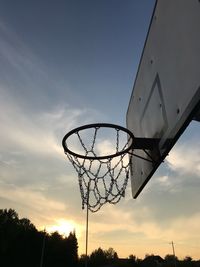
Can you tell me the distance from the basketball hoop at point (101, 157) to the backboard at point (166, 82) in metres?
0.39

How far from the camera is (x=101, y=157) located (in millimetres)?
4398

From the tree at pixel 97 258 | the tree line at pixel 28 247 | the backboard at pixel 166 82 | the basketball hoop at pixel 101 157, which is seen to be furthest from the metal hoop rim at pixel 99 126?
the tree at pixel 97 258

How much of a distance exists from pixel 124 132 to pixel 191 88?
5.67 ft

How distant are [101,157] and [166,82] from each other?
4.92 feet

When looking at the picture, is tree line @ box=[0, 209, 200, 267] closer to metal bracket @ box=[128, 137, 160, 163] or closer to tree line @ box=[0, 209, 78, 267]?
tree line @ box=[0, 209, 78, 267]

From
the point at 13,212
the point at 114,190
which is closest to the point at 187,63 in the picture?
the point at 114,190

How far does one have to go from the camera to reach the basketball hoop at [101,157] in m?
4.35

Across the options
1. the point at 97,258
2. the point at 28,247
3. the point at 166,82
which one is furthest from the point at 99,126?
the point at 97,258

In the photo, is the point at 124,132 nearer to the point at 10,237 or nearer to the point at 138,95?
the point at 138,95

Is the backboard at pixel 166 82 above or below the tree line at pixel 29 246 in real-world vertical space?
below

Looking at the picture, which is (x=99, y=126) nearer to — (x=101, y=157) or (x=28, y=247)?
(x=101, y=157)

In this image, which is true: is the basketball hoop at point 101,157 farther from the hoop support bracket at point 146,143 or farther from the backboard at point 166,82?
the backboard at point 166,82

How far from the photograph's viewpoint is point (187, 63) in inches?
115

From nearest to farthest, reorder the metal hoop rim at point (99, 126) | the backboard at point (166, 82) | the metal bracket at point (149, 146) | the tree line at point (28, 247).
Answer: the backboard at point (166, 82) → the metal bracket at point (149, 146) → the metal hoop rim at point (99, 126) → the tree line at point (28, 247)
